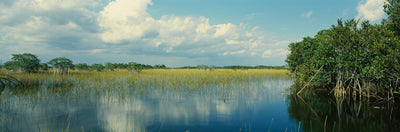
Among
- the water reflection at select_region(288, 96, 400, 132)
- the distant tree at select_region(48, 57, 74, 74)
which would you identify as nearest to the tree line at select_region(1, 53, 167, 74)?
the distant tree at select_region(48, 57, 74, 74)

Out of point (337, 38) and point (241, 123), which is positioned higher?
point (337, 38)

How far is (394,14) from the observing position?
8953mm

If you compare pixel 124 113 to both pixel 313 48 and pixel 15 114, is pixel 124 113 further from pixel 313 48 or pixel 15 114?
pixel 313 48

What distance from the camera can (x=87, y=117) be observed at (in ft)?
26.2

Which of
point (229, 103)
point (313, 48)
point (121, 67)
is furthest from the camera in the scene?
point (121, 67)

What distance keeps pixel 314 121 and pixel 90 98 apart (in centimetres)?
1251

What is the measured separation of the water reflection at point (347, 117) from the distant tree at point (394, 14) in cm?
419

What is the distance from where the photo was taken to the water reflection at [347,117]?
679cm

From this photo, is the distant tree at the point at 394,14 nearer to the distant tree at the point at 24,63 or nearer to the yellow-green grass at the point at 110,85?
the yellow-green grass at the point at 110,85

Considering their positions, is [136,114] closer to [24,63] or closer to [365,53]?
[365,53]

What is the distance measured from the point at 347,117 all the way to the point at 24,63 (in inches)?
1410

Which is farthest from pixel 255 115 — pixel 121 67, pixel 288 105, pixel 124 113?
pixel 121 67

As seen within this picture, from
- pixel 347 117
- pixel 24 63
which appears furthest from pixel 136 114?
pixel 24 63

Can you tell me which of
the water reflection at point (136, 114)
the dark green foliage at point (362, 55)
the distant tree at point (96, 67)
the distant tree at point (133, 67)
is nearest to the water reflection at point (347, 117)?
the water reflection at point (136, 114)
